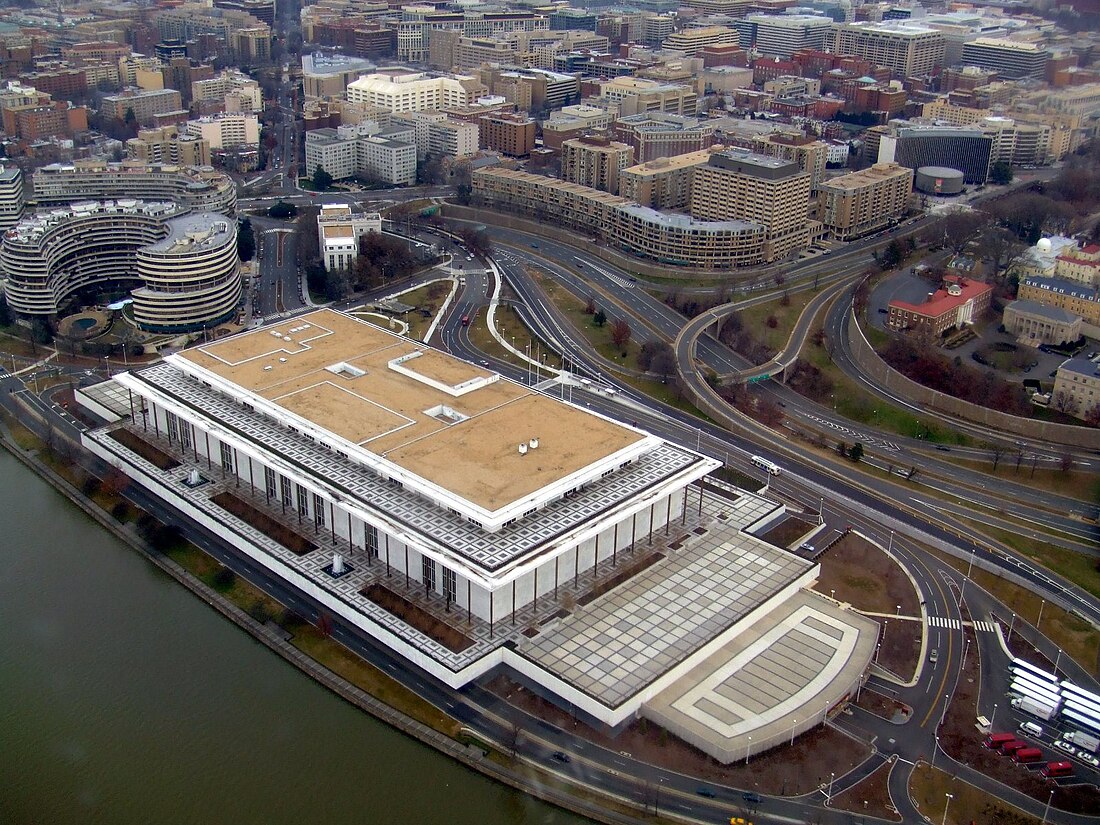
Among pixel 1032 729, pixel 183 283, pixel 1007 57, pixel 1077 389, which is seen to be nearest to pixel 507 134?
pixel 183 283

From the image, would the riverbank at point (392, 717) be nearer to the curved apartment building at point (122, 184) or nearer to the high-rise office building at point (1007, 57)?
the curved apartment building at point (122, 184)

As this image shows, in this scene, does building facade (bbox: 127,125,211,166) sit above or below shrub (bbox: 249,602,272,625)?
above

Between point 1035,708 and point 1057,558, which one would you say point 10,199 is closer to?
point 1057,558

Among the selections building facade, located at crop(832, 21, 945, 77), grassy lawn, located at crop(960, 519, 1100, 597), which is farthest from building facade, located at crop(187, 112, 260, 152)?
grassy lawn, located at crop(960, 519, 1100, 597)

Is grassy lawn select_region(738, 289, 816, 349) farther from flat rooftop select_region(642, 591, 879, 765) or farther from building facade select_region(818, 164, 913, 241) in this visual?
flat rooftop select_region(642, 591, 879, 765)

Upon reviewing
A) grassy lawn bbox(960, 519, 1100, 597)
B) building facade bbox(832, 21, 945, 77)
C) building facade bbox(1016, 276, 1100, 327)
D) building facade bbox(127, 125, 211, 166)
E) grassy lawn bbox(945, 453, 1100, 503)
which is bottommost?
grassy lawn bbox(960, 519, 1100, 597)

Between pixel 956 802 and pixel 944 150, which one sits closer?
pixel 956 802

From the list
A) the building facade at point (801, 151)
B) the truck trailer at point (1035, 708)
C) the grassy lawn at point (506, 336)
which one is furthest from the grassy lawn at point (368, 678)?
the building facade at point (801, 151)
